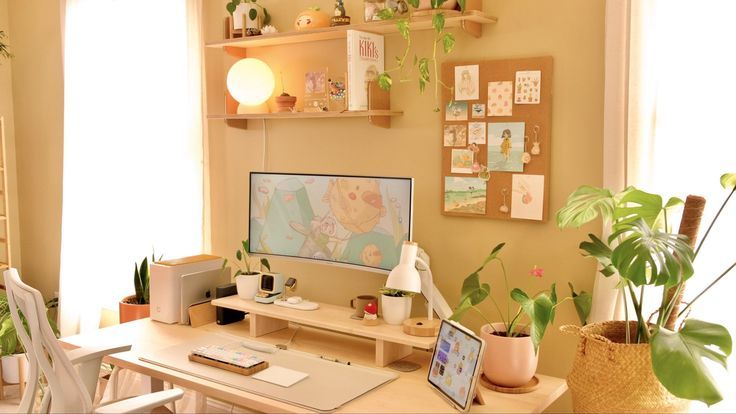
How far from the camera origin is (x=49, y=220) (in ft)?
15.1

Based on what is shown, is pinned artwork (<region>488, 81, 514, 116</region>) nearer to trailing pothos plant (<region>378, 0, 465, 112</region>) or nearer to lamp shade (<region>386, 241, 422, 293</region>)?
trailing pothos plant (<region>378, 0, 465, 112</region>)

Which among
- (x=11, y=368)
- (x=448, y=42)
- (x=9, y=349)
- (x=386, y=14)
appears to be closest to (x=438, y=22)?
(x=448, y=42)

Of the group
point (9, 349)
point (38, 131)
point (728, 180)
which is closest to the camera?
point (728, 180)

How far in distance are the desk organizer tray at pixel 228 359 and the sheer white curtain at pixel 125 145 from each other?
3.42 feet

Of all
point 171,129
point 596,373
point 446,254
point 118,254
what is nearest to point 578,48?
point 446,254

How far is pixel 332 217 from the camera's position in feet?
9.34

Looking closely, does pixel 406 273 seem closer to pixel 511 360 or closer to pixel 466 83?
pixel 511 360

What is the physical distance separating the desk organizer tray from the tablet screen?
1.93 ft

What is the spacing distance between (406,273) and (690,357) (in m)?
0.92

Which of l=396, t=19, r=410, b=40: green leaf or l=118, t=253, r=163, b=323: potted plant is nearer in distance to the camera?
l=396, t=19, r=410, b=40: green leaf

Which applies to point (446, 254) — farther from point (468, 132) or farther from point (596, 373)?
point (596, 373)

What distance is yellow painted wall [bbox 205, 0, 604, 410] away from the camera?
247 centimetres

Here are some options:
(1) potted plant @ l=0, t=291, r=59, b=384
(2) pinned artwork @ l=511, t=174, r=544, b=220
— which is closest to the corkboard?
(2) pinned artwork @ l=511, t=174, r=544, b=220

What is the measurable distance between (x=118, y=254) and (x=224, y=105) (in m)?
1.18
